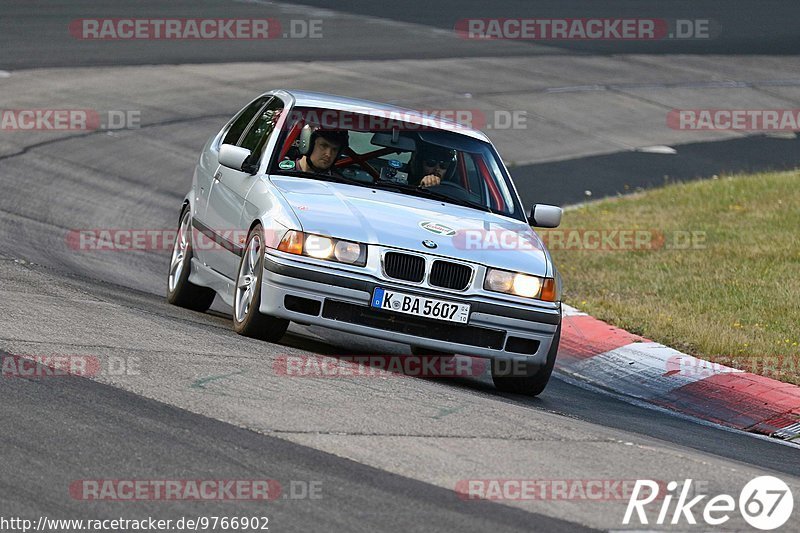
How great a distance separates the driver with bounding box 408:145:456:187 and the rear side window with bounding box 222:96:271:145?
157 centimetres

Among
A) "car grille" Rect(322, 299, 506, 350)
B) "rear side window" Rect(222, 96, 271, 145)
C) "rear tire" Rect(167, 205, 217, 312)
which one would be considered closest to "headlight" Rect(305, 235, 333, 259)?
"car grille" Rect(322, 299, 506, 350)

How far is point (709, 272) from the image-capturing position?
13367 millimetres

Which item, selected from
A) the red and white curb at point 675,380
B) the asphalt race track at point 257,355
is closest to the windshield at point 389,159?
the asphalt race track at point 257,355

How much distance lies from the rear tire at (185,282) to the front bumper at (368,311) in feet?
7.08

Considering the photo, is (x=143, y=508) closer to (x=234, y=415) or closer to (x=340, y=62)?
(x=234, y=415)

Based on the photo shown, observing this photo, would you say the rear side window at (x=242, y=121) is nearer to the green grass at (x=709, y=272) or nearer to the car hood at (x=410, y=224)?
the car hood at (x=410, y=224)

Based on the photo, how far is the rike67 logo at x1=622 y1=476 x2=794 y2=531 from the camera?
19.1 ft

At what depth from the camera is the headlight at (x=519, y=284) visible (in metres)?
8.48

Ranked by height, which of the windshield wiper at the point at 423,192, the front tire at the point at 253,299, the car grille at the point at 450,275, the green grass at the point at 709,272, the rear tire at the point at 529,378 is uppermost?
the windshield wiper at the point at 423,192

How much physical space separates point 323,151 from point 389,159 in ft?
1.43

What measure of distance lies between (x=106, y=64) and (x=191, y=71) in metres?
1.36

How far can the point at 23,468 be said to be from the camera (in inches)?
220

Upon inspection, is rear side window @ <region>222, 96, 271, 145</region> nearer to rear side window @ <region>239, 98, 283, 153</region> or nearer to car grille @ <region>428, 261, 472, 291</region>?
rear side window @ <region>239, 98, 283, 153</region>

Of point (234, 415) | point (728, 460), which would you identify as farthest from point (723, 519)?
point (234, 415)
